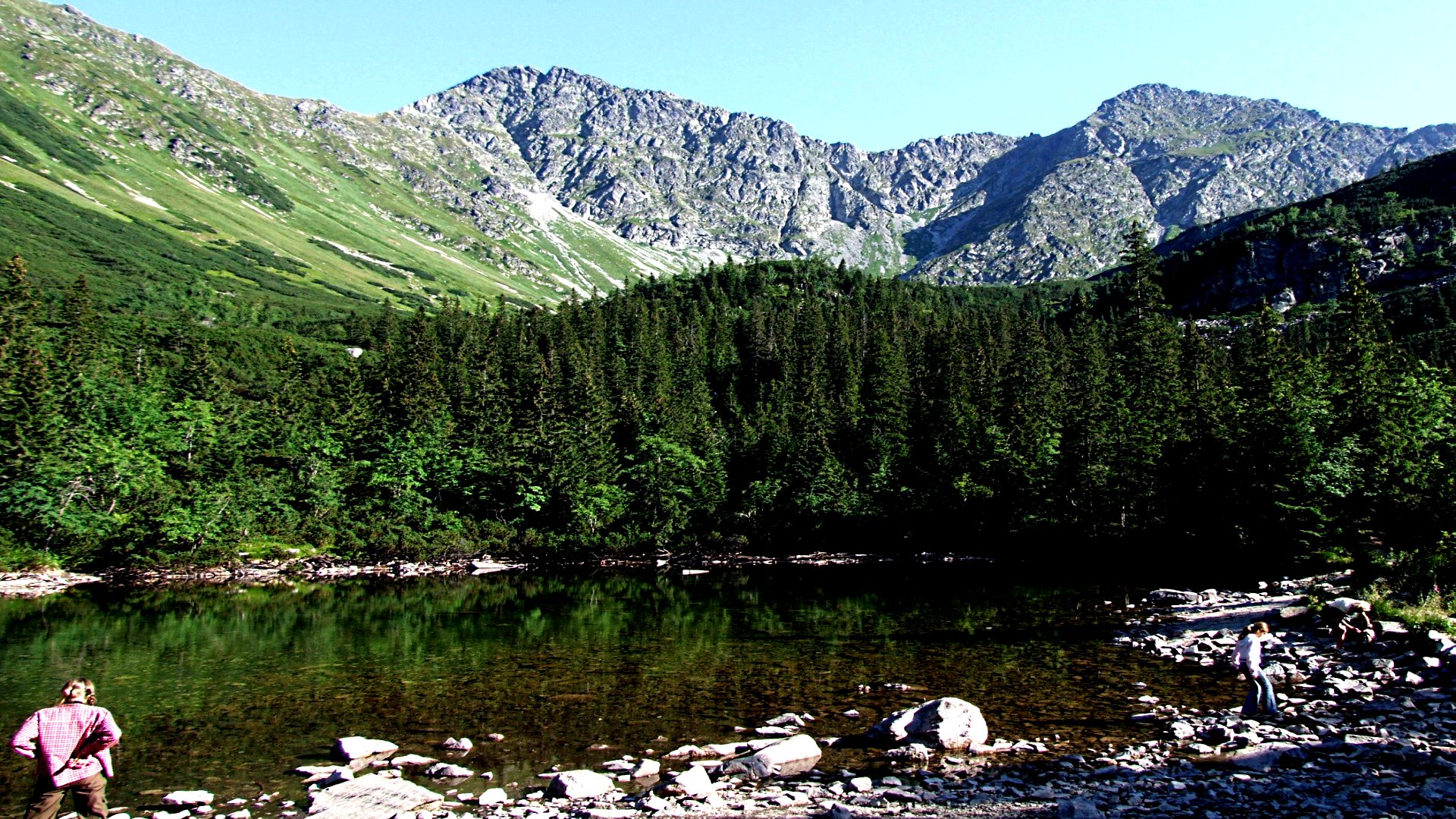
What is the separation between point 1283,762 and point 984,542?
6937cm

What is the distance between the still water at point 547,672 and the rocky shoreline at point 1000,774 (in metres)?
Result: 1.02

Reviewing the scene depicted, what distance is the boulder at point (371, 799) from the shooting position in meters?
15.1

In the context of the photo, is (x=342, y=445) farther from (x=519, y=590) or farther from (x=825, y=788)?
(x=825, y=788)

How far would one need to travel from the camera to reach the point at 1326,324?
583ft

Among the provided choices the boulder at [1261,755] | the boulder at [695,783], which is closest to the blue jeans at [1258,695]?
the boulder at [1261,755]

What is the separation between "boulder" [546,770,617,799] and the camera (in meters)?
15.8

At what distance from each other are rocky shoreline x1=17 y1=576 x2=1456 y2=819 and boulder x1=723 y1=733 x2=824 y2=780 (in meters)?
0.04

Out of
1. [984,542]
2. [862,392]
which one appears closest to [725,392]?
[862,392]

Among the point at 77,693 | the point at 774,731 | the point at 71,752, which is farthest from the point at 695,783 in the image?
the point at 77,693

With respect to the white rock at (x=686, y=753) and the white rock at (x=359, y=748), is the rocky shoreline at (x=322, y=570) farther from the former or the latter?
the white rock at (x=686, y=753)

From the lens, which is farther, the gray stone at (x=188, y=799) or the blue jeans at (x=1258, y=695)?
the blue jeans at (x=1258, y=695)

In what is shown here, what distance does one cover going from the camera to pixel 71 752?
1192cm

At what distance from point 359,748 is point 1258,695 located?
22.4m

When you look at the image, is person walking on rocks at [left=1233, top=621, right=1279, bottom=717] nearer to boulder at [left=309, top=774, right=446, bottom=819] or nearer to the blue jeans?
the blue jeans
